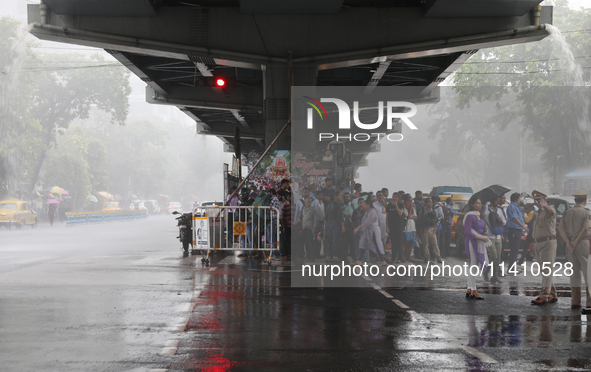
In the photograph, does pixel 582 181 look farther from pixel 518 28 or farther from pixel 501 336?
pixel 501 336

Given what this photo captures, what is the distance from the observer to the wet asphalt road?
5840mm

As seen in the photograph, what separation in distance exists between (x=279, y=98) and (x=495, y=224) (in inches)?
309

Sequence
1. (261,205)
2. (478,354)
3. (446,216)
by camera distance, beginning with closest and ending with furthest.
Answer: (478,354)
(261,205)
(446,216)

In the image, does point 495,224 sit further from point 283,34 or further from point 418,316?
point 283,34

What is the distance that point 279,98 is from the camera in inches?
715

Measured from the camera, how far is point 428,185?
→ 1755 cm

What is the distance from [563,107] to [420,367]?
2969 centimetres

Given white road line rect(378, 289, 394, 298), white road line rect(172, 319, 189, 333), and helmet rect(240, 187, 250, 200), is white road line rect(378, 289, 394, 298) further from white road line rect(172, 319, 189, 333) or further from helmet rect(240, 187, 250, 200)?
helmet rect(240, 187, 250, 200)

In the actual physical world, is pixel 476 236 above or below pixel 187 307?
above

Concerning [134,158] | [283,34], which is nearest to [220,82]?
[283,34]

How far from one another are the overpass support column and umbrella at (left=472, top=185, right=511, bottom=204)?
7.35 meters

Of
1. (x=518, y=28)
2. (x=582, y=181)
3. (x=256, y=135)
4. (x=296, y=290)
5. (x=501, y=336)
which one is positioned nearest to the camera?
(x=501, y=336)

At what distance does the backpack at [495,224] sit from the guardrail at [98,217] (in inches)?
1470

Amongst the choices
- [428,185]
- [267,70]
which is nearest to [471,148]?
[428,185]
